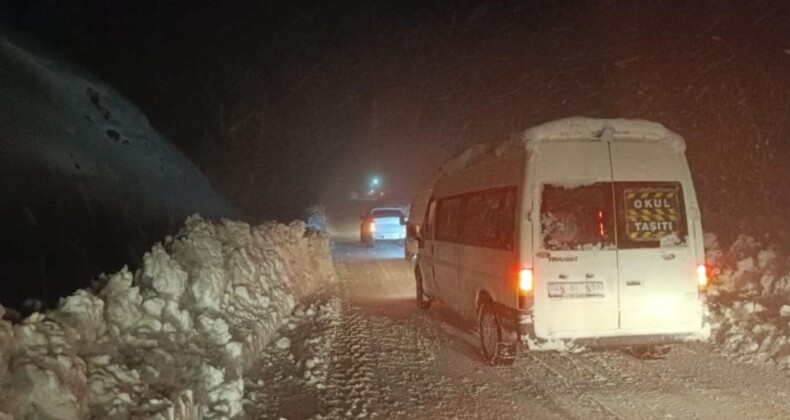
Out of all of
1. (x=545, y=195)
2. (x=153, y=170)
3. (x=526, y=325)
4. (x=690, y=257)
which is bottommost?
(x=526, y=325)

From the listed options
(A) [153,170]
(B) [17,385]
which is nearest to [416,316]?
(B) [17,385]

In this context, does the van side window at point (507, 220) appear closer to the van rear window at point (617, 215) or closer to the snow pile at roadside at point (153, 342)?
the van rear window at point (617, 215)

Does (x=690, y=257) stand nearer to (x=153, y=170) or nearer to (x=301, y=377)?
(x=301, y=377)

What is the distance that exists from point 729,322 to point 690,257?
9.66 ft

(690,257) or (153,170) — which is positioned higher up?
(153,170)

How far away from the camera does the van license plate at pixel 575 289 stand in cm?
797

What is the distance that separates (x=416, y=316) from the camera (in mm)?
12984

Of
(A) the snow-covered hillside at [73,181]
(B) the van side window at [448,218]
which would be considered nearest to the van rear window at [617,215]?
(B) the van side window at [448,218]

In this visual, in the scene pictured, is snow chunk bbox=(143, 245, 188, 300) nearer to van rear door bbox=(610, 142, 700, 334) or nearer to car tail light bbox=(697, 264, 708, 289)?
van rear door bbox=(610, 142, 700, 334)

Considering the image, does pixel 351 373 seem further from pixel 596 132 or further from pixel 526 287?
pixel 596 132

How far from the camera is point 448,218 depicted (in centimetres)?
1139

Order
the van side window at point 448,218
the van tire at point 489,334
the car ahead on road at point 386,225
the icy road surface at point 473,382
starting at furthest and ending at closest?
the car ahead on road at point 386,225
the van side window at point 448,218
the van tire at point 489,334
the icy road surface at point 473,382

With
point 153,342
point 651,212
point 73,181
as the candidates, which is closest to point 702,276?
point 651,212

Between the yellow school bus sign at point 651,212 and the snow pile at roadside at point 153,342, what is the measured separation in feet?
14.4
